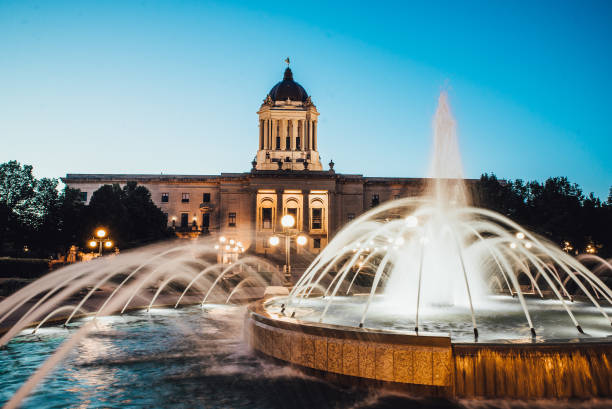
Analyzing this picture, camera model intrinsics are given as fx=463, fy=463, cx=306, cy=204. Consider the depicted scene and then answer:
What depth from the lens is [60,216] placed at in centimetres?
4350

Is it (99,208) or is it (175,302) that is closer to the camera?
(175,302)

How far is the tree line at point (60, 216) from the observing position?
42844mm

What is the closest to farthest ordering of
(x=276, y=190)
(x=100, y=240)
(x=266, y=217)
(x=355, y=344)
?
1. (x=355, y=344)
2. (x=100, y=240)
3. (x=276, y=190)
4. (x=266, y=217)

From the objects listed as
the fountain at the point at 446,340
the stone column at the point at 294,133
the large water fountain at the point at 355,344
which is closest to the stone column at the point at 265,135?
the stone column at the point at 294,133

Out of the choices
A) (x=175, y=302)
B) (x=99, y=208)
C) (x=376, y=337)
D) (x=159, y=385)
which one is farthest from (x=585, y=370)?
(x=99, y=208)

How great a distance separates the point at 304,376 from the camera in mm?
7422

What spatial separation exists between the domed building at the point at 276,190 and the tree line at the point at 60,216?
43.3 ft

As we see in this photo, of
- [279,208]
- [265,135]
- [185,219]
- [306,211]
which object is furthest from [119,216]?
[265,135]

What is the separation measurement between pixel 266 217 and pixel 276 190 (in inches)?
220

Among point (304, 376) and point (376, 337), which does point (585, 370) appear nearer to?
point (376, 337)

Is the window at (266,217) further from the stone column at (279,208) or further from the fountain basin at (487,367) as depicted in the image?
the fountain basin at (487,367)

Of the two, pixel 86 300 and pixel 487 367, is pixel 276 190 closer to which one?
pixel 86 300

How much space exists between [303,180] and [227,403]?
57.1m

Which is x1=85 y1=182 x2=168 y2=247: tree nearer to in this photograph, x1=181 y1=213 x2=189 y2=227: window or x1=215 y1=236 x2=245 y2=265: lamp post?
x1=215 y1=236 x2=245 y2=265: lamp post
